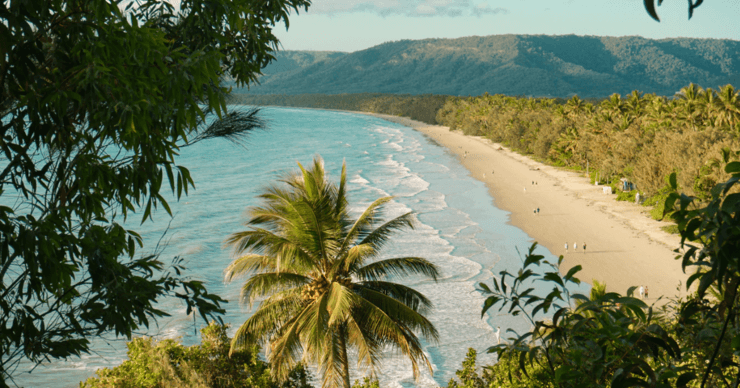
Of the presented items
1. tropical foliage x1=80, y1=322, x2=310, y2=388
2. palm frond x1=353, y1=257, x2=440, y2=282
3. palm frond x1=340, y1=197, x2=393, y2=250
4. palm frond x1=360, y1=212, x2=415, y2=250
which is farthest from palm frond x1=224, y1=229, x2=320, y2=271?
tropical foliage x1=80, y1=322, x2=310, y2=388

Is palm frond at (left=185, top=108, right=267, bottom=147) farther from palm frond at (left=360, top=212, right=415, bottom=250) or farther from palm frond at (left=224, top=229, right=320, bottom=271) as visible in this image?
palm frond at (left=360, top=212, right=415, bottom=250)

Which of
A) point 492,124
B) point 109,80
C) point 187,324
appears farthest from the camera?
point 492,124

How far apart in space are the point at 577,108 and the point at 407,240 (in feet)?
149

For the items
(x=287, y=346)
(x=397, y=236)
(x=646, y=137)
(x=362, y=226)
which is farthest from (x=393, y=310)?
(x=646, y=137)

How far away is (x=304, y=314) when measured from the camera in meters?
12.4

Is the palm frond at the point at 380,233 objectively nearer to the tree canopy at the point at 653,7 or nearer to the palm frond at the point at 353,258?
the palm frond at the point at 353,258

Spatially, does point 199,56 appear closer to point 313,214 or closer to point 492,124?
point 313,214

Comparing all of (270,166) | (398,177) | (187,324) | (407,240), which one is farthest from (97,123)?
(270,166)

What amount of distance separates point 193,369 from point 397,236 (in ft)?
78.9

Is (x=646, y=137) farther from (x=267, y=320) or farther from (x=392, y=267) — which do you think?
(x=267, y=320)

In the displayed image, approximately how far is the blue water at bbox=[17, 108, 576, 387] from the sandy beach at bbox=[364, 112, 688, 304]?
74.7 inches

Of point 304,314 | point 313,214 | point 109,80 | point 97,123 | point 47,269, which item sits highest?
point 109,80

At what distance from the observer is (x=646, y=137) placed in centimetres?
4153

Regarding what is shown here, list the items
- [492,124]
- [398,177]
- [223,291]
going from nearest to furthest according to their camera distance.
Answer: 1. [223,291]
2. [398,177]
3. [492,124]
